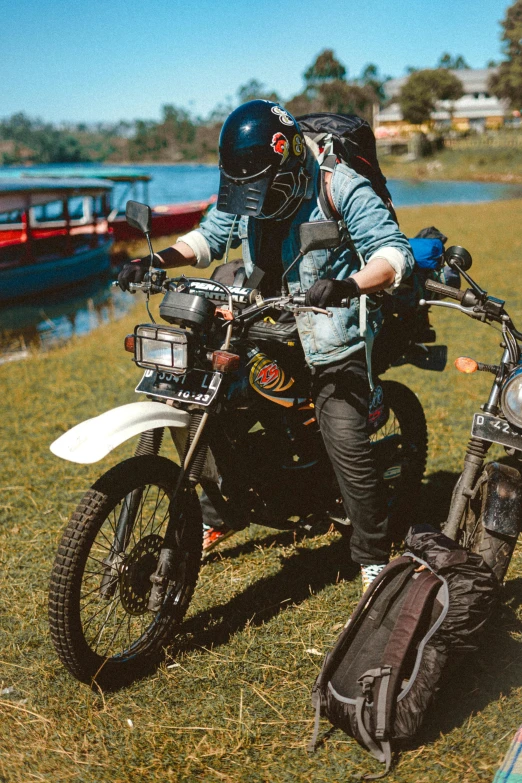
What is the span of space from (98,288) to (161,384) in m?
17.1

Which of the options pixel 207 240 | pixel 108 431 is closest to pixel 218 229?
pixel 207 240

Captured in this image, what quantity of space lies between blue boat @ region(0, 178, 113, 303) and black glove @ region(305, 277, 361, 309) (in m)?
15.5

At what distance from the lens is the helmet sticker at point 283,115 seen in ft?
9.23

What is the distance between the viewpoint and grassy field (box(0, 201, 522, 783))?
247 centimetres

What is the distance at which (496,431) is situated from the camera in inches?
109

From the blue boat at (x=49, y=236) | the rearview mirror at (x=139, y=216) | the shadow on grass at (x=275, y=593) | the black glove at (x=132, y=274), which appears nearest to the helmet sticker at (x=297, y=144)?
the rearview mirror at (x=139, y=216)

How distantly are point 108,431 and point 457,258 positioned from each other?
5.06ft

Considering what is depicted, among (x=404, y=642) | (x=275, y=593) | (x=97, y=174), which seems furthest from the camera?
(x=97, y=174)

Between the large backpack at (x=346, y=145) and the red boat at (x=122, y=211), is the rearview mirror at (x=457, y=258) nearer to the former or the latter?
the large backpack at (x=346, y=145)

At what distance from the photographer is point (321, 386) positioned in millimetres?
3139

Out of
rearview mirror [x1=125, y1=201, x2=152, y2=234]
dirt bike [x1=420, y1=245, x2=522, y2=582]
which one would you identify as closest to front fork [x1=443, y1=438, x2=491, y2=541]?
dirt bike [x1=420, y1=245, x2=522, y2=582]

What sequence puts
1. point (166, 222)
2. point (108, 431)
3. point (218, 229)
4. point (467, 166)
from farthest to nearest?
point (467, 166)
point (166, 222)
point (218, 229)
point (108, 431)

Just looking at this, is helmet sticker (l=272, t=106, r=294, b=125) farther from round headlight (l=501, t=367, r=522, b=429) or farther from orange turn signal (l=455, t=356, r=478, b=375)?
round headlight (l=501, t=367, r=522, b=429)

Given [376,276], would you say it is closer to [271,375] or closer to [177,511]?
[271,375]
